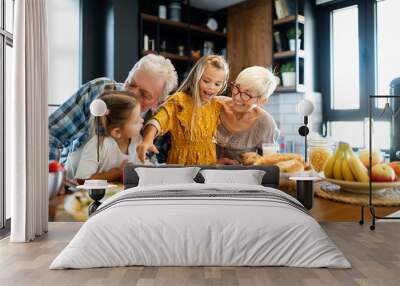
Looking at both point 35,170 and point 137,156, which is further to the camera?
point 137,156

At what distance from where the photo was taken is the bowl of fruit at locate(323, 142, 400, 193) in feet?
16.1

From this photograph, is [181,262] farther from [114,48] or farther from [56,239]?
[114,48]

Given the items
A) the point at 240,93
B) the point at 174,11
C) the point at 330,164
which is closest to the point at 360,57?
the point at 330,164

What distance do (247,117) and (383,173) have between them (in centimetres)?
157

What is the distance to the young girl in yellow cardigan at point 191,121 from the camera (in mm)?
5188

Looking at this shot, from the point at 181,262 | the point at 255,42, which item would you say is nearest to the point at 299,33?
the point at 255,42

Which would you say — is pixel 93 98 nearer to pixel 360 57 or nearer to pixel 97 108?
pixel 97 108

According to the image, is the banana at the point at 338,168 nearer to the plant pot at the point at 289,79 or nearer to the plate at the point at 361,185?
the plate at the point at 361,185

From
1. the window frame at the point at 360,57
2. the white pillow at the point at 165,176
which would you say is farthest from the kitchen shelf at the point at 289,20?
the white pillow at the point at 165,176

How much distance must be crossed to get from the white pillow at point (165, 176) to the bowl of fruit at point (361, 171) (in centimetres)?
156

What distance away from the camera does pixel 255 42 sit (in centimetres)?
527

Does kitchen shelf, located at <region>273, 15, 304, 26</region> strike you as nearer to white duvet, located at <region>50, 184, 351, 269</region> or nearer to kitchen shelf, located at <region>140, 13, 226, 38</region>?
kitchen shelf, located at <region>140, 13, 226, 38</region>

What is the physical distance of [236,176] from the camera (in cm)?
493

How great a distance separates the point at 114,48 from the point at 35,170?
5.12 feet
